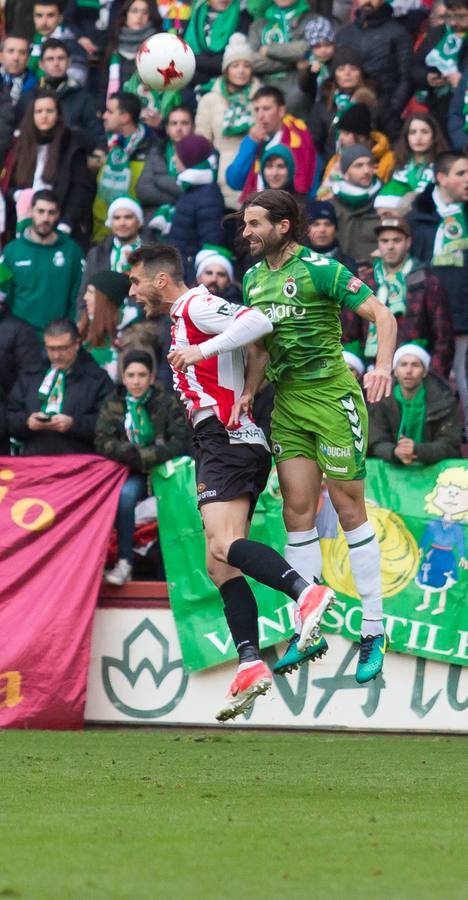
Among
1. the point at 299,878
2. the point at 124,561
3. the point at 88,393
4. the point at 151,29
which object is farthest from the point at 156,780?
the point at 151,29

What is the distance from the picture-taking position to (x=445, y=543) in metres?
11.4

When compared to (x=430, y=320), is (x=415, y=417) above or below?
below

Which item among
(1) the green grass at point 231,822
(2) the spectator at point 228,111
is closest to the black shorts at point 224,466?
(1) the green grass at point 231,822

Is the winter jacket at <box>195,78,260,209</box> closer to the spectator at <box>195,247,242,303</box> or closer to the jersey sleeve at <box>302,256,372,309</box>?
the spectator at <box>195,247,242,303</box>

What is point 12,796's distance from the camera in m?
7.38

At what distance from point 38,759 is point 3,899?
4.20 m

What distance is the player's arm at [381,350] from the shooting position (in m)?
7.87

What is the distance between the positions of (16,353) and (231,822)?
23.4ft

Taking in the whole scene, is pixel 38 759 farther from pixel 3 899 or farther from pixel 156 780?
pixel 3 899

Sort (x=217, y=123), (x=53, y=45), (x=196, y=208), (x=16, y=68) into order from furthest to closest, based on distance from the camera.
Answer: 1. (x=16, y=68)
2. (x=53, y=45)
3. (x=217, y=123)
4. (x=196, y=208)

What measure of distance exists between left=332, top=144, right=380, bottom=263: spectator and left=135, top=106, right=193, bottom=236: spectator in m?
1.64

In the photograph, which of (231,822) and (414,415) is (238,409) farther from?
(414,415)

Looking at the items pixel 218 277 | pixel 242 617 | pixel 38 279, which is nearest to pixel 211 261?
pixel 218 277

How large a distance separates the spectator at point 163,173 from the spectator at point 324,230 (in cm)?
186
